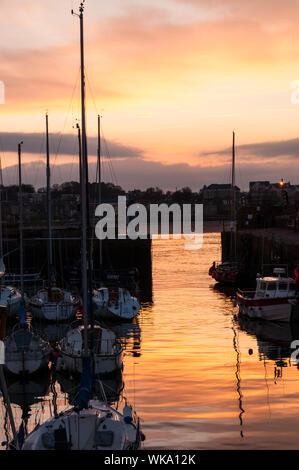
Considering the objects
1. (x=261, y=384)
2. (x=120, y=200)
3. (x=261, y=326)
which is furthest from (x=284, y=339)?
(x=120, y=200)

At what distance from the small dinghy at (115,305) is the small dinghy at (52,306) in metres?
1.66

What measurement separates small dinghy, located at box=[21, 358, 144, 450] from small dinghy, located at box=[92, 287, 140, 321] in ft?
83.7

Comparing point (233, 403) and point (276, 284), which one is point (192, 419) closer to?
point (233, 403)

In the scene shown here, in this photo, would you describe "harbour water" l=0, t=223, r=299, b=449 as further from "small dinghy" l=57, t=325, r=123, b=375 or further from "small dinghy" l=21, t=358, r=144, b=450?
"small dinghy" l=21, t=358, r=144, b=450

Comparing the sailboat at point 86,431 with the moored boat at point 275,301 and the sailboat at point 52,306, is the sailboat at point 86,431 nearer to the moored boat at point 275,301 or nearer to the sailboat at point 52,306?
the moored boat at point 275,301

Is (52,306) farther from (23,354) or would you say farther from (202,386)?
(202,386)

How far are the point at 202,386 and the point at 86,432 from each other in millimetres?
11225

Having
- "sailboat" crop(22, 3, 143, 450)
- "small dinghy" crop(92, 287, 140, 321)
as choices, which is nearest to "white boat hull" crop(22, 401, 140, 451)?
"sailboat" crop(22, 3, 143, 450)

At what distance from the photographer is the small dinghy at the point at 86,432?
49.2 feet

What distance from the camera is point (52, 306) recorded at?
42.1 meters

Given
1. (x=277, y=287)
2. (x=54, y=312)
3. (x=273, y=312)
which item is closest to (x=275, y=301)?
(x=273, y=312)

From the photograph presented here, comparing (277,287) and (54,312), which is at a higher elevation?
(277,287)

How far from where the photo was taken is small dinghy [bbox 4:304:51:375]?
1071 inches

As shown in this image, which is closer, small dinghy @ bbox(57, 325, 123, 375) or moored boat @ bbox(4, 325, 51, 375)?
small dinghy @ bbox(57, 325, 123, 375)
